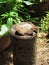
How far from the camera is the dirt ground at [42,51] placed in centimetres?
306

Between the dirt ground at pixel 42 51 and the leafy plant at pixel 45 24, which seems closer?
the dirt ground at pixel 42 51

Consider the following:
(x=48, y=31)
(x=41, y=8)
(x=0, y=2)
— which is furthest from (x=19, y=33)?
(x=41, y=8)

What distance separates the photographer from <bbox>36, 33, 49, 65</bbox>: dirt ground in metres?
3.06

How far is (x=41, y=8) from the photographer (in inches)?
170

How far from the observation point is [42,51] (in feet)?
10.9

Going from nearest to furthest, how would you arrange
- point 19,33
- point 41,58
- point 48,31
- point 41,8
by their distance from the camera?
point 19,33 < point 41,58 < point 48,31 < point 41,8

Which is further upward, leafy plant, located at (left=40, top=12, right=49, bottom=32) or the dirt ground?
leafy plant, located at (left=40, top=12, right=49, bottom=32)

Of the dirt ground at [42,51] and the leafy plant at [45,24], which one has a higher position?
the leafy plant at [45,24]

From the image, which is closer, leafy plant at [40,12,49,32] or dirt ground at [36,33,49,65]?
dirt ground at [36,33,49,65]

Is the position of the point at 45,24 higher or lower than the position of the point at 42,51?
higher

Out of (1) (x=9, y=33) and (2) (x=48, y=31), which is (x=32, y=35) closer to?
(1) (x=9, y=33)

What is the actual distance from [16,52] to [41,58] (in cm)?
58

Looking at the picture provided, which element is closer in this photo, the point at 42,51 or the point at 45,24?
the point at 42,51

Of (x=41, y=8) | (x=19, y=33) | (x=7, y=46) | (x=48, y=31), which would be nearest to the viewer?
(x=19, y=33)
